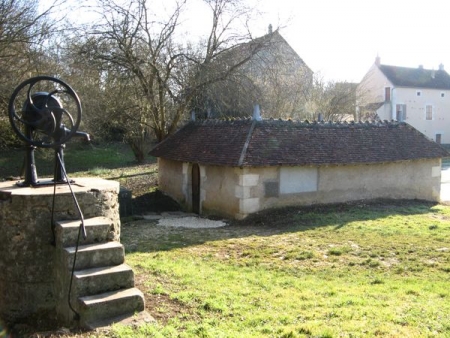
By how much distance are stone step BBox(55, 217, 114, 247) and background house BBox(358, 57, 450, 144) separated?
3830 cm

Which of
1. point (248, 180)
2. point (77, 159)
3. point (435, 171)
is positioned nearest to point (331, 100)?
point (435, 171)

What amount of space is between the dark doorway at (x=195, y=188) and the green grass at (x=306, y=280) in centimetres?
334

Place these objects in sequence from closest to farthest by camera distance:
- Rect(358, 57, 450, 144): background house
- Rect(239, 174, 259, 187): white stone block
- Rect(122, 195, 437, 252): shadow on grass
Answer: Rect(122, 195, 437, 252): shadow on grass < Rect(239, 174, 259, 187): white stone block < Rect(358, 57, 450, 144): background house

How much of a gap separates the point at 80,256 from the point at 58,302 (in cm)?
92

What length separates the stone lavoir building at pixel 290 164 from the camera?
1295cm

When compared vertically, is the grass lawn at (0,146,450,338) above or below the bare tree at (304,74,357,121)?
below

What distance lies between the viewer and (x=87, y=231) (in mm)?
5305

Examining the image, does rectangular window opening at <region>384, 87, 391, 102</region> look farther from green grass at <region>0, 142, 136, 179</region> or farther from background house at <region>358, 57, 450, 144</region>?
green grass at <region>0, 142, 136, 179</region>

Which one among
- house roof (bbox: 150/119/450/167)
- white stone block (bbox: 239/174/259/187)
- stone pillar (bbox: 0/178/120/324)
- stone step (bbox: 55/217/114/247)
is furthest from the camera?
house roof (bbox: 150/119/450/167)

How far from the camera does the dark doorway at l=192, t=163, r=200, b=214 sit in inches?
584

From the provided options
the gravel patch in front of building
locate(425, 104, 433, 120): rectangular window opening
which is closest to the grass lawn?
the gravel patch in front of building

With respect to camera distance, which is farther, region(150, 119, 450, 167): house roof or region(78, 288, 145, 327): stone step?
region(150, 119, 450, 167): house roof

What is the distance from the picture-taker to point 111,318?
15.3ft

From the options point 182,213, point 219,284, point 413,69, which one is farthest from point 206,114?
point 413,69
